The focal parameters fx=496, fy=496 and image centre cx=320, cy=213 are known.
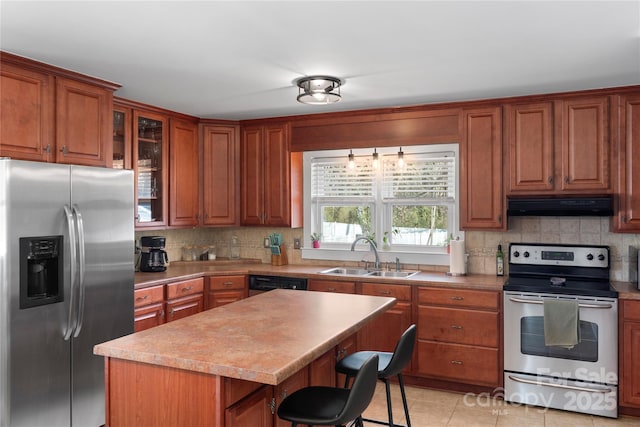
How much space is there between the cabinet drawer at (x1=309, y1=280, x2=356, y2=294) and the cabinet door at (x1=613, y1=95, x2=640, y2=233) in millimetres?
2085

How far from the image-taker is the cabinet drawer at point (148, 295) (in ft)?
12.1

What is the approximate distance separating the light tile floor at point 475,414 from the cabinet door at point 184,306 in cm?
171

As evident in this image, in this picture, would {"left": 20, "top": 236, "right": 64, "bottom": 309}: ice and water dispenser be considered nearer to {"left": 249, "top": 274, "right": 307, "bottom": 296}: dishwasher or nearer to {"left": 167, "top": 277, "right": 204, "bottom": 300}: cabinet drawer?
{"left": 167, "top": 277, "right": 204, "bottom": 300}: cabinet drawer

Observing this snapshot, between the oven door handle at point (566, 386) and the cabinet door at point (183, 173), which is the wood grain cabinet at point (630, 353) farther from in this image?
the cabinet door at point (183, 173)

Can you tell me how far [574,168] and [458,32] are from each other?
1.83 m

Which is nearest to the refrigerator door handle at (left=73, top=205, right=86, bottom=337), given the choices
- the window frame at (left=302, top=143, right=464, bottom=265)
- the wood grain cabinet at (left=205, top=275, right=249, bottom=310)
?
the wood grain cabinet at (left=205, top=275, right=249, bottom=310)

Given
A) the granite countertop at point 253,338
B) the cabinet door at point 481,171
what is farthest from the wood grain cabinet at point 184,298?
the cabinet door at point 481,171

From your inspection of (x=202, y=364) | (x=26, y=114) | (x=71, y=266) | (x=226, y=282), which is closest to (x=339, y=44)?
(x=202, y=364)

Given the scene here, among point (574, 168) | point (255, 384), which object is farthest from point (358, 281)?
point (255, 384)

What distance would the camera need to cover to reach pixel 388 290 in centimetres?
406

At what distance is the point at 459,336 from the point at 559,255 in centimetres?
105

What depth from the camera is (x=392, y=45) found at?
2.70 m

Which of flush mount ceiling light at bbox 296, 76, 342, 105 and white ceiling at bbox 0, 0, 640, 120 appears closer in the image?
white ceiling at bbox 0, 0, 640, 120

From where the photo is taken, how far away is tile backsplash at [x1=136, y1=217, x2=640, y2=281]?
12.8 feet
